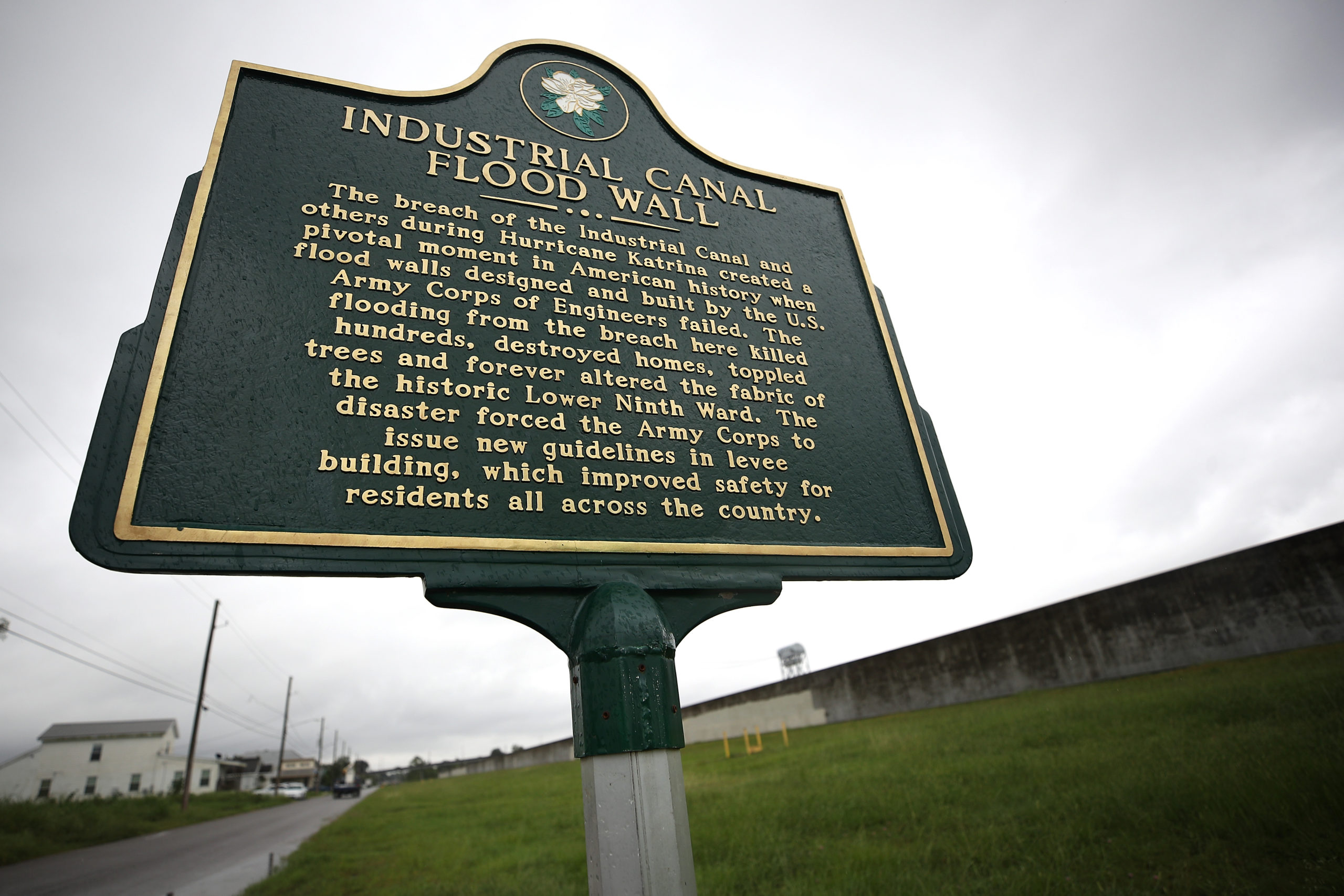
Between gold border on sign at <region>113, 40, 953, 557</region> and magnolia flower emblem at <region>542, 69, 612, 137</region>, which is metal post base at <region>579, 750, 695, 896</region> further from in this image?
magnolia flower emblem at <region>542, 69, 612, 137</region>

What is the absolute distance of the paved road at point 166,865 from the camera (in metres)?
9.28

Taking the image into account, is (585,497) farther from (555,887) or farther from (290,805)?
(290,805)

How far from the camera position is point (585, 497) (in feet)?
8.39

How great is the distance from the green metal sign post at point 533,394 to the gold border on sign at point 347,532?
0.04 ft

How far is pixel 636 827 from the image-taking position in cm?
205

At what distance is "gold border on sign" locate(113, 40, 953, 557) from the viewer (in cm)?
206

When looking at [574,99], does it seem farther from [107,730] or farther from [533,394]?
[107,730]

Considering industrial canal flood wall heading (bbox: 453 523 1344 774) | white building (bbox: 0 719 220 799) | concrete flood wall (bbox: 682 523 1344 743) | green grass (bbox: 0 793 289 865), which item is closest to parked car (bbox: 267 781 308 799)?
white building (bbox: 0 719 220 799)

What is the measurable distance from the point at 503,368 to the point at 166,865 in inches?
588

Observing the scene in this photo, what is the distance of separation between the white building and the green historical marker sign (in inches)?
2112

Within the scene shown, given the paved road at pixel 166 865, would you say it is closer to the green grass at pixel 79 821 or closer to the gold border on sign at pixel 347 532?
the green grass at pixel 79 821

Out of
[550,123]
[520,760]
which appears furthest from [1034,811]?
[520,760]

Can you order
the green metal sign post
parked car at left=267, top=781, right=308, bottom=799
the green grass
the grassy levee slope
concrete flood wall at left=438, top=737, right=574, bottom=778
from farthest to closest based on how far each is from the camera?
1. parked car at left=267, top=781, right=308, bottom=799
2. concrete flood wall at left=438, top=737, right=574, bottom=778
3. the green grass
4. the grassy levee slope
5. the green metal sign post

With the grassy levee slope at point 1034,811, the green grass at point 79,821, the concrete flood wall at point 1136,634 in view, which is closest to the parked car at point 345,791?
the green grass at point 79,821
